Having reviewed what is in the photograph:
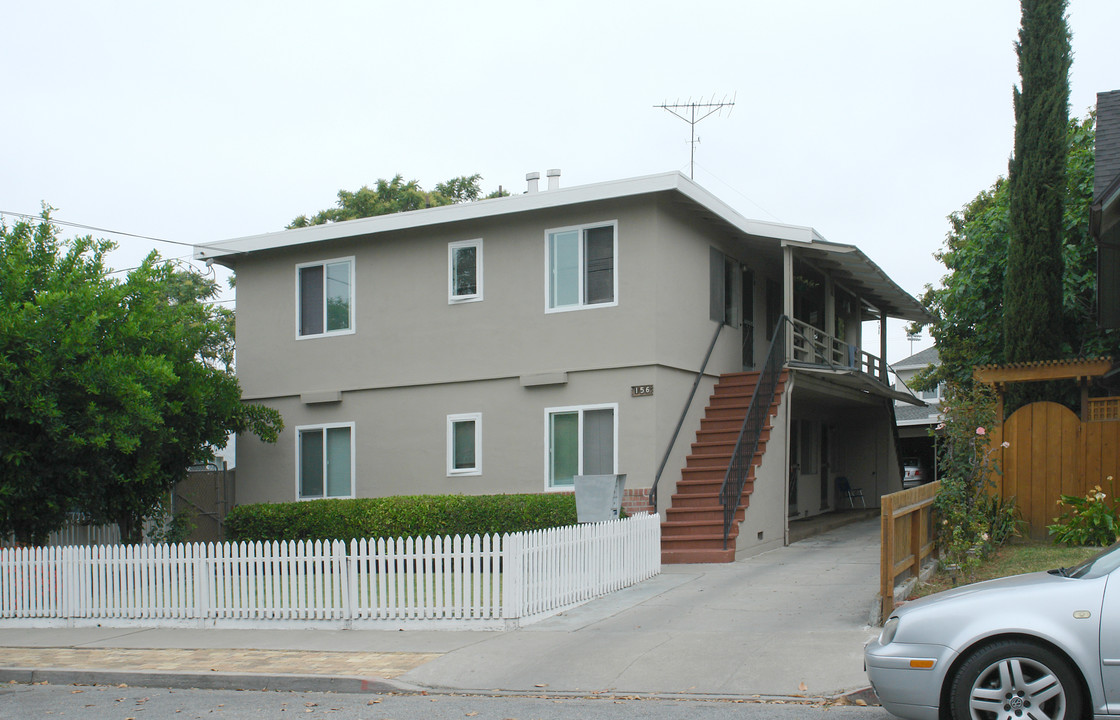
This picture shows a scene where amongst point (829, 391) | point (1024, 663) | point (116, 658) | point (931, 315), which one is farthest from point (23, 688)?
point (931, 315)

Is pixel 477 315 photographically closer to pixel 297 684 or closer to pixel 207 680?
pixel 207 680

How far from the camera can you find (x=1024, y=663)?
6.02m

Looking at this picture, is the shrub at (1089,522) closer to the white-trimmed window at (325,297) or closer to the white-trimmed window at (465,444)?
the white-trimmed window at (465,444)

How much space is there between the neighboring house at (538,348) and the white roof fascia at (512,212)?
1.5 inches

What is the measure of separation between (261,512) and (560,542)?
8.31 m

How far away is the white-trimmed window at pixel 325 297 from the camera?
64.0ft

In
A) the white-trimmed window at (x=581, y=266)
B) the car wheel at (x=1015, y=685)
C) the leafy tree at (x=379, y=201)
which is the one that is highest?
the leafy tree at (x=379, y=201)

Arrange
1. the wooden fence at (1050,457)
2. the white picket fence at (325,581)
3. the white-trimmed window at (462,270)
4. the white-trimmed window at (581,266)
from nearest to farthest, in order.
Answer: the white picket fence at (325,581) < the wooden fence at (1050,457) < the white-trimmed window at (581,266) < the white-trimmed window at (462,270)

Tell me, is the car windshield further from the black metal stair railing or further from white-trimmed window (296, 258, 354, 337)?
white-trimmed window (296, 258, 354, 337)

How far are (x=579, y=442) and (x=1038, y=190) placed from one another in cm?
846

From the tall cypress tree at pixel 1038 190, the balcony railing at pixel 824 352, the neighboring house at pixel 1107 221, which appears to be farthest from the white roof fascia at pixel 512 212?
the neighboring house at pixel 1107 221

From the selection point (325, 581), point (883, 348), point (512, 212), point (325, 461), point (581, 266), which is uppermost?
point (512, 212)

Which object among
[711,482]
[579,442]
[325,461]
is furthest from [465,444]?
[711,482]

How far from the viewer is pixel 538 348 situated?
1747cm
